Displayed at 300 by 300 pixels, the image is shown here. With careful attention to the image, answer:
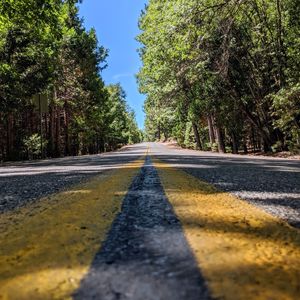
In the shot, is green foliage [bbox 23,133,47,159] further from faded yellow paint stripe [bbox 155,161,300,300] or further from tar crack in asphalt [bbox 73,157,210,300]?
tar crack in asphalt [bbox 73,157,210,300]

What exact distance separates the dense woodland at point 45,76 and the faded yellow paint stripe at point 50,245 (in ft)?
40.2

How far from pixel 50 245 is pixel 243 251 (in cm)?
87

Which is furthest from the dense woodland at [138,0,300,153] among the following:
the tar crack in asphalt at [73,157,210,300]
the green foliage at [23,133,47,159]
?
the tar crack in asphalt at [73,157,210,300]

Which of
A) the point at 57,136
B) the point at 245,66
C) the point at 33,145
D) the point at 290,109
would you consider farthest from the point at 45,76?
the point at 290,109

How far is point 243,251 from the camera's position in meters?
1.59

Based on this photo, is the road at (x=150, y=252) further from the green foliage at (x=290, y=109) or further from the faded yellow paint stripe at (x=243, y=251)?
the green foliage at (x=290, y=109)

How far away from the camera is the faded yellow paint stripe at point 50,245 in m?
1.26

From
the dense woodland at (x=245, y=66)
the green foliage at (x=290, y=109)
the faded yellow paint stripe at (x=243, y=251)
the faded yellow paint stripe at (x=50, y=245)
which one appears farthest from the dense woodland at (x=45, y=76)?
the faded yellow paint stripe at (x=243, y=251)

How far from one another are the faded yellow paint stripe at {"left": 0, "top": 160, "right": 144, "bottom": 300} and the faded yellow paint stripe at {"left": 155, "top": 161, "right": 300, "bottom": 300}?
1.50ft

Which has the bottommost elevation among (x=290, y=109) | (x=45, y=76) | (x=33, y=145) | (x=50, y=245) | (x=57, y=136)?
(x=50, y=245)

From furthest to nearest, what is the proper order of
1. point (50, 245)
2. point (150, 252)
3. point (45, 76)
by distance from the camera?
point (45, 76) < point (50, 245) < point (150, 252)

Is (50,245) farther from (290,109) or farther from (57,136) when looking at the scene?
(57,136)

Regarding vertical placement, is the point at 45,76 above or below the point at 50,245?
above

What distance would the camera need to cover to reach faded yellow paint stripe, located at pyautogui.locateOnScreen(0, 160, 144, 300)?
1.26m
